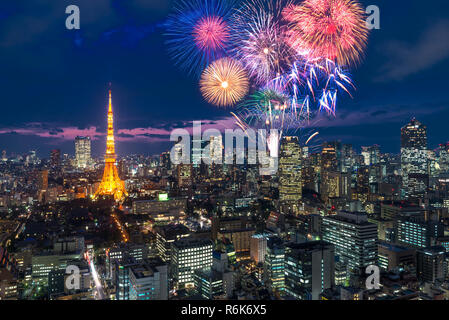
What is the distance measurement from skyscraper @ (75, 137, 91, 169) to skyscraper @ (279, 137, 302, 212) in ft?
71.4

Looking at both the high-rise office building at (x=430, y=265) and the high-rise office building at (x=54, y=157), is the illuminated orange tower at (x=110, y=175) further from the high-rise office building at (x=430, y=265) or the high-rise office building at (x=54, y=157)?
the high-rise office building at (x=430, y=265)

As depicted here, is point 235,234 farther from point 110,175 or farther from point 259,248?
point 110,175

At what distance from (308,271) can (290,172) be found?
1423 centimetres

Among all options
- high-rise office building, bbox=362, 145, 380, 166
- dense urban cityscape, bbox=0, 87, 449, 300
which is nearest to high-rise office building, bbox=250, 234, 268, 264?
dense urban cityscape, bbox=0, 87, 449, 300

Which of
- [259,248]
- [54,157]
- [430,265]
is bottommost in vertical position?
[430,265]

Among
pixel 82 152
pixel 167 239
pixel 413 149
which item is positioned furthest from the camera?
pixel 82 152

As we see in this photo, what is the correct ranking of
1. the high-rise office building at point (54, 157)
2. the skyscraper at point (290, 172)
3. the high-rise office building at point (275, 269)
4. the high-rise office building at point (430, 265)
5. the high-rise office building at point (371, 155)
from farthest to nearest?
the high-rise office building at point (54, 157), the high-rise office building at point (371, 155), the skyscraper at point (290, 172), the high-rise office building at point (430, 265), the high-rise office building at point (275, 269)

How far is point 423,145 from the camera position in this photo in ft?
79.0

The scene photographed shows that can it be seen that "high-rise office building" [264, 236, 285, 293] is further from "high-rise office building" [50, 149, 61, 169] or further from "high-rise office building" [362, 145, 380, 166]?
"high-rise office building" [50, 149, 61, 169]

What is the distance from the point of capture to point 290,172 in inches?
811

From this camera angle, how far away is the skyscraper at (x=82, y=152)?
33156 millimetres

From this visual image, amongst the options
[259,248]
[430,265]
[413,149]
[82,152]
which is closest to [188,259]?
[259,248]

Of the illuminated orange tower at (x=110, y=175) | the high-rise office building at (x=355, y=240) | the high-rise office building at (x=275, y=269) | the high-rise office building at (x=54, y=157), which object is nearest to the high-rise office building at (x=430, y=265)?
the high-rise office building at (x=355, y=240)

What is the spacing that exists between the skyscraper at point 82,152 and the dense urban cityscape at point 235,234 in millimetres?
7523
